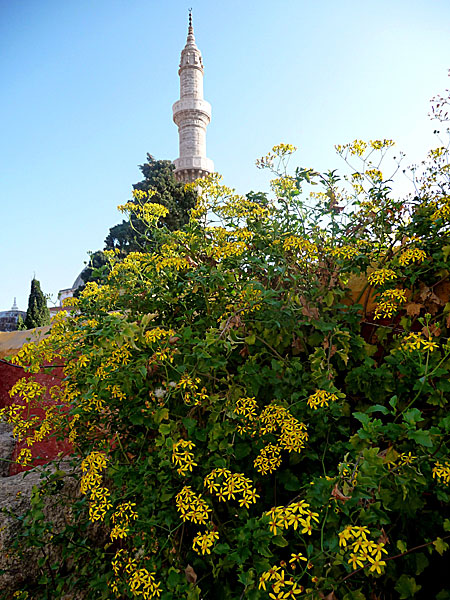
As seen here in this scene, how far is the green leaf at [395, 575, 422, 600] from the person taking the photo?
1115 millimetres

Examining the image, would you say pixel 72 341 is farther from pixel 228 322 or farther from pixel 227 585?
pixel 227 585

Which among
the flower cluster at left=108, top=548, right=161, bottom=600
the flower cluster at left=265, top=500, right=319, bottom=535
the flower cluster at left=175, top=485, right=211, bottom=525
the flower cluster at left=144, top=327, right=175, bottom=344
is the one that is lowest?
the flower cluster at left=108, top=548, right=161, bottom=600

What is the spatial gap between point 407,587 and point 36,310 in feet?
62.6

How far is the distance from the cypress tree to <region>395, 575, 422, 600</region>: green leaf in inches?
686

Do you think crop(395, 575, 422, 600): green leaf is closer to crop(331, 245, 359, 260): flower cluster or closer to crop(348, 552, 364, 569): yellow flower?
crop(348, 552, 364, 569): yellow flower

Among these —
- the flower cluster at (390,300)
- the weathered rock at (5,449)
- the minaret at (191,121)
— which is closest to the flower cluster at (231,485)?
the flower cluster at (390,300)

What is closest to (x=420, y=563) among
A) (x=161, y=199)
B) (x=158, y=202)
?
(x=158, y=202)

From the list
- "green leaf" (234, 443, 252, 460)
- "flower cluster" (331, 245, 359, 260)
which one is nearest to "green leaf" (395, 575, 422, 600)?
"green leaf" (234, 443, 252, 460)

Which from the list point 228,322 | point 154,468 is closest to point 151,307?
point 228,322

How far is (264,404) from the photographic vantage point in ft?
5.16

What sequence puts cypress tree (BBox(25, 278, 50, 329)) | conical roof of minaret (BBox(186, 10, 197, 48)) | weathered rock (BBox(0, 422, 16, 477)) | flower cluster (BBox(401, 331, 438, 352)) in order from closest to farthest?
1. flower cluster (BBox(401, 331, 438, 352))
2. weathered rock (BBox(0, 422, 16, 477))
3. cypress tree (BBox(25, 278, 50, 329))
4. conical roof of minaret (BBox(186, 10, 197, 48))

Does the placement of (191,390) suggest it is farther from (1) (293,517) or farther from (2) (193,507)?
(1) (293,517)

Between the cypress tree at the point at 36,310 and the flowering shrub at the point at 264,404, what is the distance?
16.6 m

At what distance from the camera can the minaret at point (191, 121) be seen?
20.7 m
